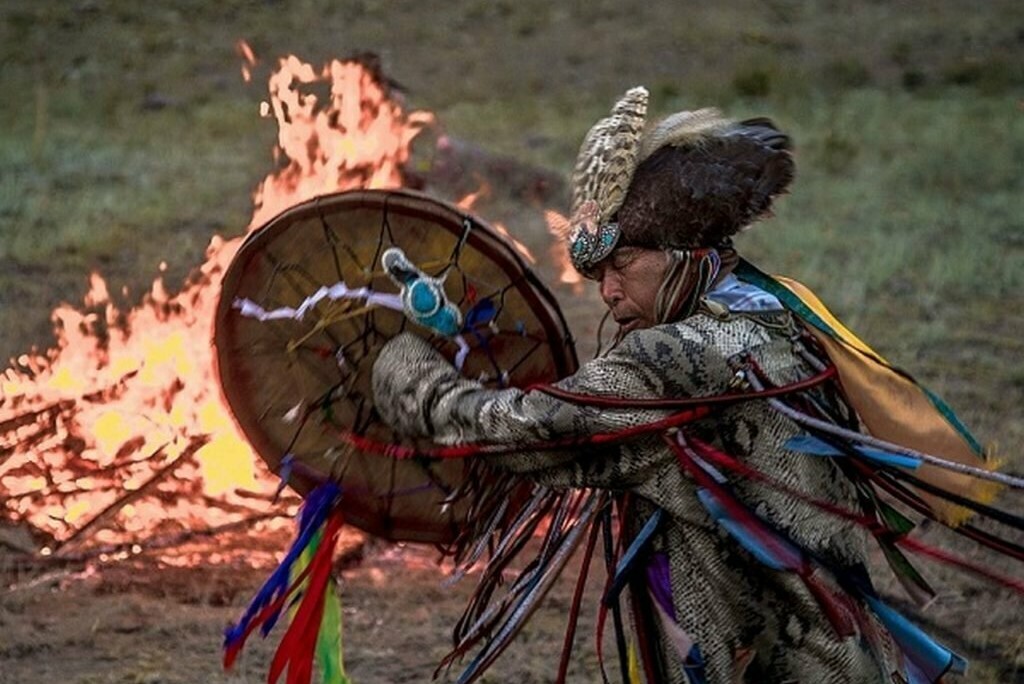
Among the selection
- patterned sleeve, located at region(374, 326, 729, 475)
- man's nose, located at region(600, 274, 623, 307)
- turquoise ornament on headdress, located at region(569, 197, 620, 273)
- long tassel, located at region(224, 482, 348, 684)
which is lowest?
long tassel, located at region(224, 482, 348, 684)

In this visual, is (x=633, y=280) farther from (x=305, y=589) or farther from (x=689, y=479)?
(x=305, y=589)

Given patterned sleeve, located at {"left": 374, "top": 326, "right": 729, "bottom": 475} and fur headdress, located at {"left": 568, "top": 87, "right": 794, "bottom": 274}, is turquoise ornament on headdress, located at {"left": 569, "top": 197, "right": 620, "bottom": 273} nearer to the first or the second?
fur headdress, located at {"left": 568, "top": 87, "right": 794, "bottom": 274}

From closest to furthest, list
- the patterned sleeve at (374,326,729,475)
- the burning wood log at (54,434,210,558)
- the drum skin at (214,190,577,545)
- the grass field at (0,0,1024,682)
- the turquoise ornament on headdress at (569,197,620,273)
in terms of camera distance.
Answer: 1. the patterned sleeve at (374,326,729,475)
2. the turquoise ornament on headdress at (569,197,620,273)
3. the drum skin at (214,190,577,545)
4. the burning wood log at (54,434,210,558)
5. the grass field at (0,0,1024,682)

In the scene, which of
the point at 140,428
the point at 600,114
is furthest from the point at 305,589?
the point at 600,114

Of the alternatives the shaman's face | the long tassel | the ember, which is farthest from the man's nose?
the ember

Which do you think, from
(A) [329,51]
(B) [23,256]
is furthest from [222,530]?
(A) [329,51]

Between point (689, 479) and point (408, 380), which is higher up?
point (408, 380)

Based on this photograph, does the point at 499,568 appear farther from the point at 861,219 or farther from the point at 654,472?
the point at 861,219

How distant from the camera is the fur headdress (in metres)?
2.94

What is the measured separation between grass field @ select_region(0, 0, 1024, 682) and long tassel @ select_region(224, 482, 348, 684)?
2338 millimetres

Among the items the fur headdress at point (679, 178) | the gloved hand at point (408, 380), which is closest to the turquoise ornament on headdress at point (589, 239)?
the fur headdress at point (679, 178)

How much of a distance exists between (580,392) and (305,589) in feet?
2.57

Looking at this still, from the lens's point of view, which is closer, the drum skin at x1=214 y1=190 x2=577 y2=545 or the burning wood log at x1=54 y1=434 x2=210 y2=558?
the drum skin at x1=214 y1=190 x2=577 y2=545

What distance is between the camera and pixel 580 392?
2902mm
